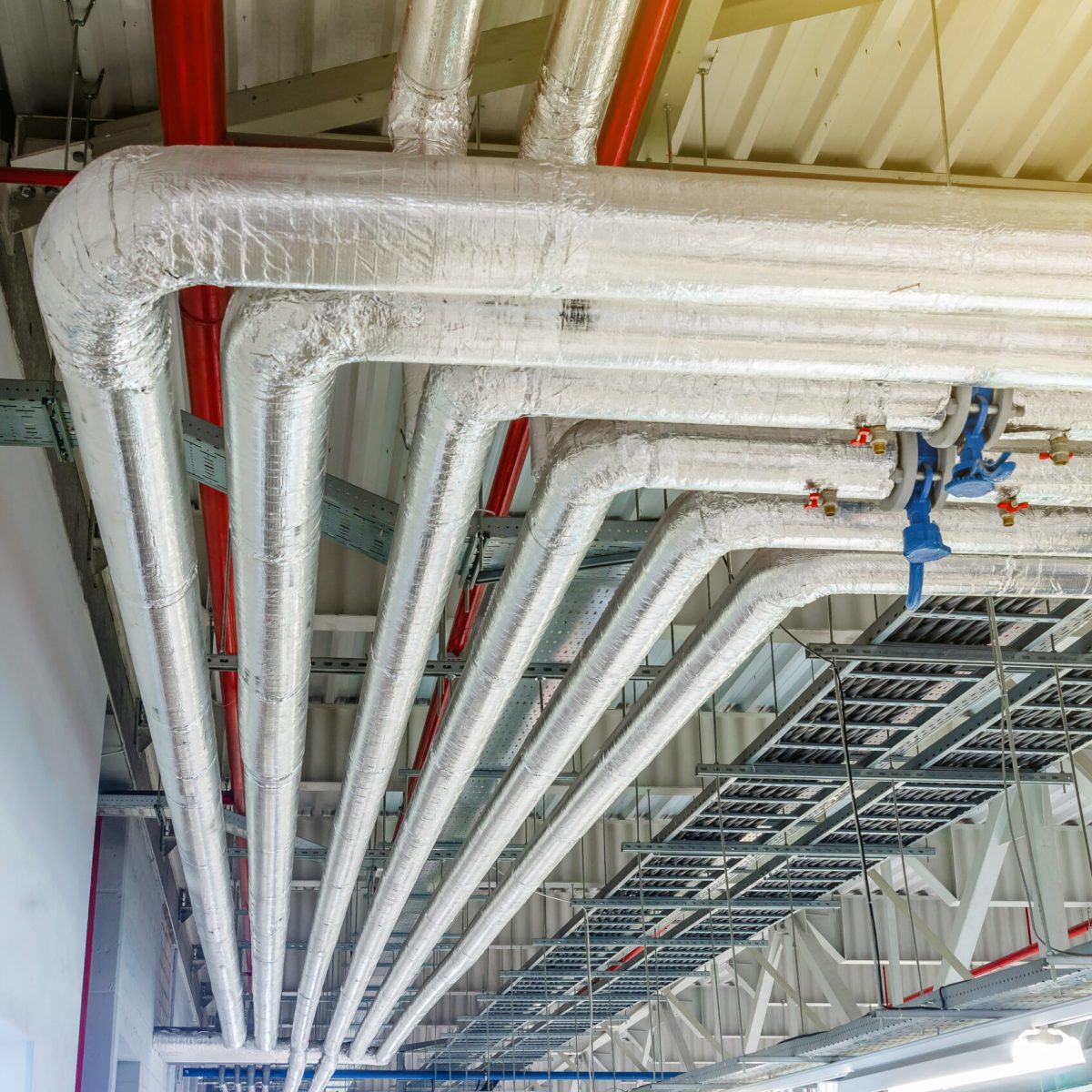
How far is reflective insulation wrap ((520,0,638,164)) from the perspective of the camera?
363 cm

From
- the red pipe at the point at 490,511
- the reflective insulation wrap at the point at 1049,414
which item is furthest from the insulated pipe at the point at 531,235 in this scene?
the red pipe at the point at 490,511

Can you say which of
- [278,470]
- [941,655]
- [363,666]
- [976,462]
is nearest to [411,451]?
[278,470]

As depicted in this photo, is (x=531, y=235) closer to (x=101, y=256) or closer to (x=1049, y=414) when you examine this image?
(x=101, y=256)

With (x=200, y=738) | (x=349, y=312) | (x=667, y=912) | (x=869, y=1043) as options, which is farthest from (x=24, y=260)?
(x=667, y=912)

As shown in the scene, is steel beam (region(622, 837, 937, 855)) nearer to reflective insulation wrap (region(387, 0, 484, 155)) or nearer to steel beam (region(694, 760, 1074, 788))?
steel beam (region(694, 760, 1074, 788))

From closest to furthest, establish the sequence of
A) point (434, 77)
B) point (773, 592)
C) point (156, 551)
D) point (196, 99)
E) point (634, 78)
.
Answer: point (434, 77) < point (196, 99) < point (634, 78) < point (156, 551) < point (773, 592)

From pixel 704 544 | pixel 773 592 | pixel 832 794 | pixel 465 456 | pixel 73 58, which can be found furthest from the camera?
pixel 832 794

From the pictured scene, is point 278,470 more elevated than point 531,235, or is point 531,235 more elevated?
point 531,235

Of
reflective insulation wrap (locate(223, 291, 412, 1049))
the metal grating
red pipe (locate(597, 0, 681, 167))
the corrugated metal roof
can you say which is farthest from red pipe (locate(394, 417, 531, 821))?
the metal grating

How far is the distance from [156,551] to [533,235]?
2337 mm

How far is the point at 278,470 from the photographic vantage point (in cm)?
427

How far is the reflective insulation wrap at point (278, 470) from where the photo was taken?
379 centimetres

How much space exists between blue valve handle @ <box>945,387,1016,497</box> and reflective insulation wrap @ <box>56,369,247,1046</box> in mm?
2685

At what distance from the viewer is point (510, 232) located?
3.44 metres
